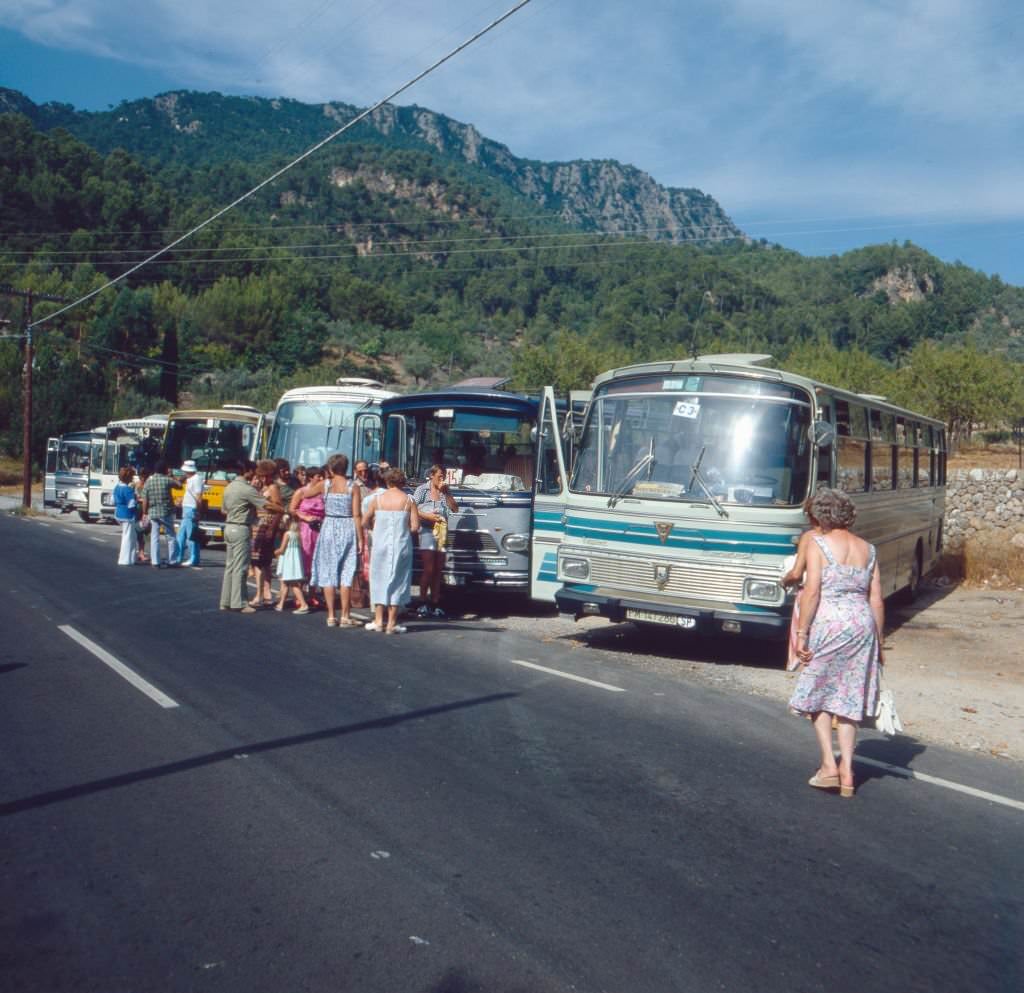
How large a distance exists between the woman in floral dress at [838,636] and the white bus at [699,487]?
371 cm

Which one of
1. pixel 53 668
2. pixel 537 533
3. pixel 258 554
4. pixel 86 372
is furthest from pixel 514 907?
pixel 86 372

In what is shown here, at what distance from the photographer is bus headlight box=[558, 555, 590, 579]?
36.9 feet

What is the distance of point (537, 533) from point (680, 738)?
234 inches

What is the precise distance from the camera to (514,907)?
4336mm

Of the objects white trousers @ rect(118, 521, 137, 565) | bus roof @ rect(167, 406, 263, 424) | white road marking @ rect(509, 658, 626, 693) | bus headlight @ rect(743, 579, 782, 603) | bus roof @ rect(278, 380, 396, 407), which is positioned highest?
bus roof @ rect(278, 380, 396, 407)

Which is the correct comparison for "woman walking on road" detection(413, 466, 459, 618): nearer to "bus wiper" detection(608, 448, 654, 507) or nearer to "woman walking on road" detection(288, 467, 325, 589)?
"woman walking on road" detection(288, 467, 325, 589)

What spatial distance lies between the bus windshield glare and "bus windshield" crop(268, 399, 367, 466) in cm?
394

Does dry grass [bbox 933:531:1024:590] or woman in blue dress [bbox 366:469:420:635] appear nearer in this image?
woman in blue dress [bbox 366:469:420:635]

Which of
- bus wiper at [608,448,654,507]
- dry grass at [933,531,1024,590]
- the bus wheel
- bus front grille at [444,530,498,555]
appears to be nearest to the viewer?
bus wiper at [608,448,654,507]

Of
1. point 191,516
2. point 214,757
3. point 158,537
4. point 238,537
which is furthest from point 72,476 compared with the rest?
point 214,757

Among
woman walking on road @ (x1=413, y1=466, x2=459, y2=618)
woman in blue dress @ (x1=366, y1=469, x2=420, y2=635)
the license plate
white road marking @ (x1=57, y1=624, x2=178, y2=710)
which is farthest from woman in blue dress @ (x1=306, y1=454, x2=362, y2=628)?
the license plate

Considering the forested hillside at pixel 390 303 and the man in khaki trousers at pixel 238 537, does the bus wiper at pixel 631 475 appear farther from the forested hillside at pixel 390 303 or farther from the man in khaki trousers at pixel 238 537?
the forested hillside at pixel 390 303

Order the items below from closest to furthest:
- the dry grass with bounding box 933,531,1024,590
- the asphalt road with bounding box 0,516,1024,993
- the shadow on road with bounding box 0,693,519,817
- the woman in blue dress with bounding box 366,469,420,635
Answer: the asphalt road with bounding box 0,516,1024,993
the shadow on road with bounding box 0,693,519,817
the woman in blue dress with bounding box 366,469,420,635
the dry grass with bounding box 933,531,1024,590

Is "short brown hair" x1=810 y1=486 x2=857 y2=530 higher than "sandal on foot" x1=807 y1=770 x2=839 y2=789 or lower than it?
higher
